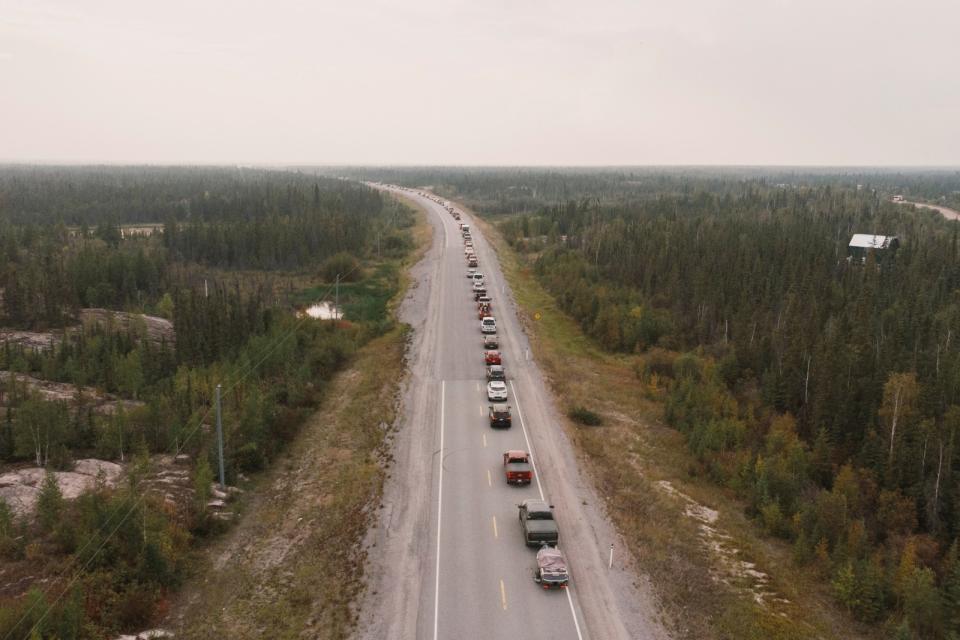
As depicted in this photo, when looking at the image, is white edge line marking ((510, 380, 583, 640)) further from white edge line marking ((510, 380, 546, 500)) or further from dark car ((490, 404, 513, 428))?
dark car ((490, 404, 513, 428))

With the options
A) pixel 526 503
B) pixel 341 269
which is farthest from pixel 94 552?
pixel 341 269

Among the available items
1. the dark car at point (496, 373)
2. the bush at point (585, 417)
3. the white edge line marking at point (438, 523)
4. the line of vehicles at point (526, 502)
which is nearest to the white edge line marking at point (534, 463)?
the line of vehicles at point (526, 502)

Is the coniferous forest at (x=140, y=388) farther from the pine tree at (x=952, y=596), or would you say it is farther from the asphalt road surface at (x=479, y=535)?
the pine tree at (x=952, y=596)

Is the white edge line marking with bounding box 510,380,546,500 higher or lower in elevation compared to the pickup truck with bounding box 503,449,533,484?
lower

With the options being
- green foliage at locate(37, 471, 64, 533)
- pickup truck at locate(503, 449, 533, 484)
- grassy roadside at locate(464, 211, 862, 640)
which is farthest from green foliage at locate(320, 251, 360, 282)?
green foliage at locate(37, 471, 64, 533)

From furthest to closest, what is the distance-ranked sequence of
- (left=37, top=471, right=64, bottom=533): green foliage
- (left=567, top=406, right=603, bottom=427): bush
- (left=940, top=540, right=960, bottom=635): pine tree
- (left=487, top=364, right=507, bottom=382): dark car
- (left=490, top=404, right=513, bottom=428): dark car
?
(left=487, top=364, right=507, bottom=382): dark car
(left=567, top=406, right=603, bottom=427): bush
(left=490, top=404, right=513, bottom=428): dark car
(left=37, top=471, right=64, bottom=533): green foliage
(left=940, top=540, right=960, bottom=635): pine tree

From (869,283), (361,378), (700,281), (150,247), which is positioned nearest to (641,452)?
(361,378)

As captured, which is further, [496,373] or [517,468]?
[496,373]

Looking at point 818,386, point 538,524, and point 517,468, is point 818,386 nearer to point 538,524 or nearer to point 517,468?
point 517,468
